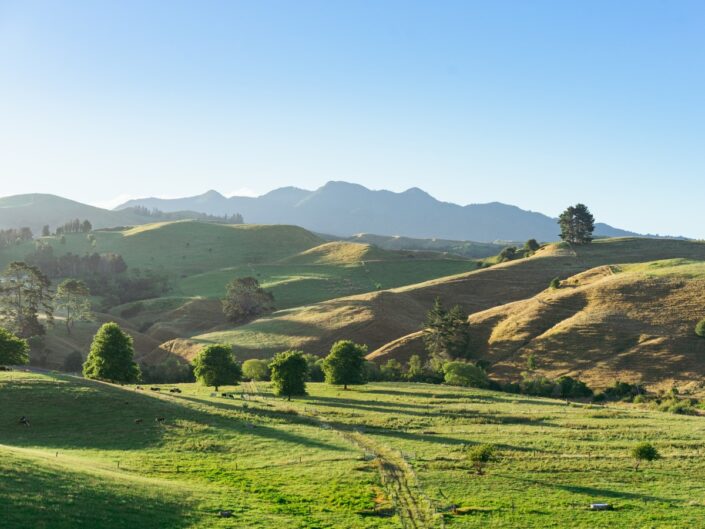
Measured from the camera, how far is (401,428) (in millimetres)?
62062

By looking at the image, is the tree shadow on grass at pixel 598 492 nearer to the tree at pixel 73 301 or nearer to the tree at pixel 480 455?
the tree at pixel 480 455

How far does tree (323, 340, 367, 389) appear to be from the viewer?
3563 inches

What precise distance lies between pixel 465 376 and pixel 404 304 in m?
56.7

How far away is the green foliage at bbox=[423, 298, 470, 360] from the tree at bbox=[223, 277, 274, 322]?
59681 millimetres

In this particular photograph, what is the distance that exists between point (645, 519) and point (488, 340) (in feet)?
276

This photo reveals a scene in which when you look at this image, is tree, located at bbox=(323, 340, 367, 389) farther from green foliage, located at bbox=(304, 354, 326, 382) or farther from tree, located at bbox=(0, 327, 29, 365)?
tree, located at bbox=(0, 327, 29, 365)

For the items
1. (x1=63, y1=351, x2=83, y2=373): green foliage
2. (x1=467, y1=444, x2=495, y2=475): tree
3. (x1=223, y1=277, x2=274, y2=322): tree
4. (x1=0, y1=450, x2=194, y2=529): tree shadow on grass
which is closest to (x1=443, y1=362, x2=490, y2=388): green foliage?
(x1=467, y1=444, x2=495, y2=475): tree

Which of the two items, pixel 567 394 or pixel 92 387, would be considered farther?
pixel 567 394

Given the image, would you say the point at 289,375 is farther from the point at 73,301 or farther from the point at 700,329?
the point at 73,301

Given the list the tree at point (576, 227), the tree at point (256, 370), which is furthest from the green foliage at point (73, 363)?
the tree at point (576, 227)

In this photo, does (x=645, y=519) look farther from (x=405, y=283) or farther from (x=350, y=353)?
(x=405, y=283)

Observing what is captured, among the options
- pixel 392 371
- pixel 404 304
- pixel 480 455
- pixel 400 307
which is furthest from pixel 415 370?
pixel 480 455

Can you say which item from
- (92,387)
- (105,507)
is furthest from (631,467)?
(92,387)

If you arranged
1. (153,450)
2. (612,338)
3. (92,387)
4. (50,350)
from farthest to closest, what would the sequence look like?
(50,350) → (612,338) → (92,387) → (153,450)
